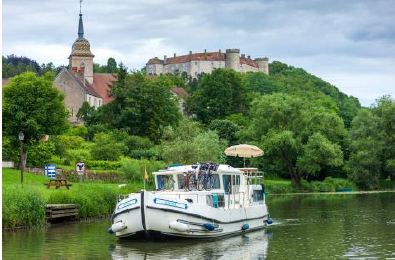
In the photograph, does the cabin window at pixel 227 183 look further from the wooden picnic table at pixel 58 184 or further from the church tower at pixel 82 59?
the church tower at pixel 82 59

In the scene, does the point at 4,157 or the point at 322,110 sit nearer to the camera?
the point at 4,157

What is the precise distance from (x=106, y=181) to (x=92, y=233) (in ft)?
93.3

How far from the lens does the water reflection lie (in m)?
30.2

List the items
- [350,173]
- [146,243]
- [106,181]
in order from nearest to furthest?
[146,243], [106,181], [350,173]

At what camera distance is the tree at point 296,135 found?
301 feet

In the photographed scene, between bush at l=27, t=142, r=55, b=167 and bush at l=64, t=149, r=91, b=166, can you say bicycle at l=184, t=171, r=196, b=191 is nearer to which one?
bush at l=27, t=142, r=55, b=167

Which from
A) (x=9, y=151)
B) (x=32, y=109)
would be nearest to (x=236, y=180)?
(x=32, y=109)

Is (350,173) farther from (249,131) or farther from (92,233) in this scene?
(92,233)

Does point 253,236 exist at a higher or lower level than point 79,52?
lower

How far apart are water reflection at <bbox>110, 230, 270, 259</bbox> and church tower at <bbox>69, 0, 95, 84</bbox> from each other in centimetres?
12475

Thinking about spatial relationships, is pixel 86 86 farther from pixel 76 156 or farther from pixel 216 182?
pixel 216 182

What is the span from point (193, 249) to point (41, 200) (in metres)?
10.9

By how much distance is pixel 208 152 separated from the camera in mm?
69312

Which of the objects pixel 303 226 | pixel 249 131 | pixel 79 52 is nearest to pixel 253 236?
pixel 303 226
